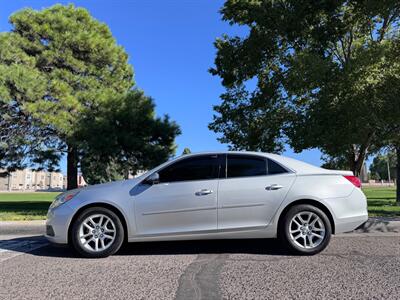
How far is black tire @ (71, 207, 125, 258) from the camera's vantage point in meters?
5.96

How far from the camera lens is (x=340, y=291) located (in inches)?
169

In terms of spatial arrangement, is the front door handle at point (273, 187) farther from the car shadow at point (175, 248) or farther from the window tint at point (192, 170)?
the car shadow at point (175, 248)

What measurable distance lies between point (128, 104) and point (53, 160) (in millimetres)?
4809

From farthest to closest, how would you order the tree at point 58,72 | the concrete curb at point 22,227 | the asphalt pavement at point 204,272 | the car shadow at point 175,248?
the tree at point 58,72 → the concrete curb at point 22,227 → the car shadow at point 175,248 → the asphalt pavement at point 204,272

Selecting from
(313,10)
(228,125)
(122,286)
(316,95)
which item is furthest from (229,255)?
(228,125)

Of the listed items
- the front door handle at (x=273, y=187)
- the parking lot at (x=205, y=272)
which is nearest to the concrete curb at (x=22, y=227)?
the parking lot at (x=205, y=272)

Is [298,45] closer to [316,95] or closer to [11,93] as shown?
[316,95]

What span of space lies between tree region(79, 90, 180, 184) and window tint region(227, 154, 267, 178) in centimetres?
1064

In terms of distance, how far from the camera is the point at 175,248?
6801 millimetres

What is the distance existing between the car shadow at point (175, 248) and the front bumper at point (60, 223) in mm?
325

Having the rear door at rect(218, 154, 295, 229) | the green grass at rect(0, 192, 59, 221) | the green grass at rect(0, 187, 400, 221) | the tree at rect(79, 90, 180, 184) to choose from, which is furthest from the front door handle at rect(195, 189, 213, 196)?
the tree at rect(79, 90, 180, 184)

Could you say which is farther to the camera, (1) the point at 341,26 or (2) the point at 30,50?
(2) the point at 30,50

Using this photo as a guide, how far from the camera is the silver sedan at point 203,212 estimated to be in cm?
600

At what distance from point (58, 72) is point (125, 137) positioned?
14.5 ft
